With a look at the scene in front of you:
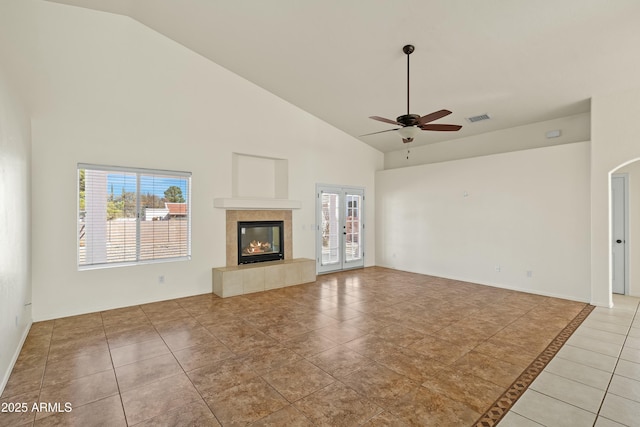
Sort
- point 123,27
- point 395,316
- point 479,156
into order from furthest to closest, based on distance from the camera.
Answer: point 479,156, point 123,27, point 395,316

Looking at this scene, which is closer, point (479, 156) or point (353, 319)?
point (353, 319)

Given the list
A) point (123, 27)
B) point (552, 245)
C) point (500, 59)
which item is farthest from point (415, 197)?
point (123, 27)

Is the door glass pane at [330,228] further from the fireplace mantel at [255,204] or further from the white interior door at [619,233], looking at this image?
the white interior door at [619,233]

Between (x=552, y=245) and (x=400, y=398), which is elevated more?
(x=552, y=245)

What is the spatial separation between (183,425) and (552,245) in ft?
20.2

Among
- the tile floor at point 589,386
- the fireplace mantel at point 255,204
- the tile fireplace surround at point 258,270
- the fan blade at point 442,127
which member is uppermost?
the fan blade at point 442,127

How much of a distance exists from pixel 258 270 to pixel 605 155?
604 centimetres

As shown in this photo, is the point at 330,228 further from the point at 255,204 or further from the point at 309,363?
the point at 309,363

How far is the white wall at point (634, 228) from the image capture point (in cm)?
563

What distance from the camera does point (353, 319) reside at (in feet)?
14.3

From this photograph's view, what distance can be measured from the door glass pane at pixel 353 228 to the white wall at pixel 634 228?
5263 millimetres

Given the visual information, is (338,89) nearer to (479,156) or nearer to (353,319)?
(479,156)

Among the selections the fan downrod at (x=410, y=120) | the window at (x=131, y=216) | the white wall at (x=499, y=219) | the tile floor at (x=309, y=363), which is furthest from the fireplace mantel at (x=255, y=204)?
the fan downrod at (x=410, y=120)

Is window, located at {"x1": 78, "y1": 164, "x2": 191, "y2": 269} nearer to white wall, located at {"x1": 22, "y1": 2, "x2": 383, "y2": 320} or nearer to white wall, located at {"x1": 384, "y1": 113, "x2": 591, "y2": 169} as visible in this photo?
white wall, located at {"x1": 22, "y1": 2, "x2": 383, "y2": 320}
